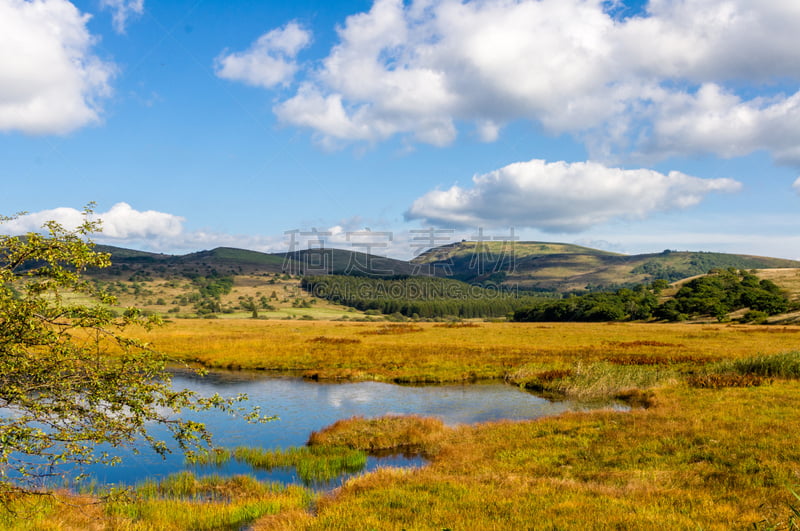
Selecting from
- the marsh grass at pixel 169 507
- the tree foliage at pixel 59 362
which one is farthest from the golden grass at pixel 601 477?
the tree foliage at pixel 59 362

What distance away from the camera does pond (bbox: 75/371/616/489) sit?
62.3 ft

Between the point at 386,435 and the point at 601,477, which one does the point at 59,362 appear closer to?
the point at 601,477

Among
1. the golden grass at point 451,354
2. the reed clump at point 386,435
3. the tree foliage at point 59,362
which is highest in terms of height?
the tree foliage at point 59,362

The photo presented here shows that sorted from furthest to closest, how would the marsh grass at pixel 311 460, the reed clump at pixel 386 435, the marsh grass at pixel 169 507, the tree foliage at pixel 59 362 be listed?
the reed clump at pixel 386 435 < the marsh grass at pixel 311 460 < the marsh grass at pixel 169 507 < the tree foliage at pixel 59 362

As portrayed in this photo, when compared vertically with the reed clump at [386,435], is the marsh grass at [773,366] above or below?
above

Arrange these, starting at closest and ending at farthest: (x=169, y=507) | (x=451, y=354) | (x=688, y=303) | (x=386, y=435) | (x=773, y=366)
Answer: (x=169, y=507) → (x=386, y=435) → (x=773, y=366) → (x=451, y=354) → (x=688, y=303)

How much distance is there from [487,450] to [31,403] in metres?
15.0

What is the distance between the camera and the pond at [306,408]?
1898 centimetres

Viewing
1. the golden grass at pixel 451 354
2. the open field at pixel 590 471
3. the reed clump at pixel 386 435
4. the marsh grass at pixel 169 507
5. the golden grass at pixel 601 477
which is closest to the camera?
the golden grass at pixel 601 477

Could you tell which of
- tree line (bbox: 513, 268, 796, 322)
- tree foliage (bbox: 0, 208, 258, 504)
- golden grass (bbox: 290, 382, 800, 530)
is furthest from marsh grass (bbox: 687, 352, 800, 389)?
tree line (bbox: 513, 268, 796, 322)

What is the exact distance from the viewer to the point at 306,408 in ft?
97.3

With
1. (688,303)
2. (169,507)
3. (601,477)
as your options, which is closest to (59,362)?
(169,507)

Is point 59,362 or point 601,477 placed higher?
point 59,362

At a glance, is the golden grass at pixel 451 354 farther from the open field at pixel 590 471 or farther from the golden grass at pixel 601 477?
the golden grass at pixel 601 477
